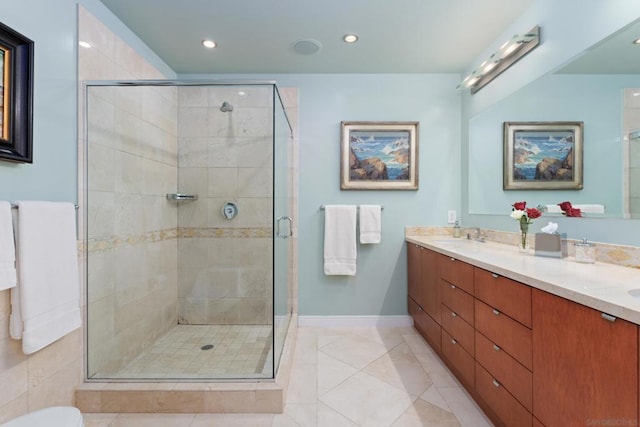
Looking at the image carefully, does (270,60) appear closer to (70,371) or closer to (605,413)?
(70,371)

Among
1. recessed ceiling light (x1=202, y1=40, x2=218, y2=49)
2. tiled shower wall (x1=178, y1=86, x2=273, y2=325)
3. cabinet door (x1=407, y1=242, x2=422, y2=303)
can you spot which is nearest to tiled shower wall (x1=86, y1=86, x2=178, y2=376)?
tiled shower wall (x1=178, y1=86, x2=273, y2=325)

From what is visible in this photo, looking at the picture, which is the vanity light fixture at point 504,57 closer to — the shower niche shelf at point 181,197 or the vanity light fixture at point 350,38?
the vanity light fixture at point 350,38

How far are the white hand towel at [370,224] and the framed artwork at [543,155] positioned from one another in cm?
102

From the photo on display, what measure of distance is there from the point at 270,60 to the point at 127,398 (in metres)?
2.56

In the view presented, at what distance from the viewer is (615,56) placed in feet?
4.29

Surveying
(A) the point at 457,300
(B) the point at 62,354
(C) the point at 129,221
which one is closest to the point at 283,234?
(C) the point at 129,221

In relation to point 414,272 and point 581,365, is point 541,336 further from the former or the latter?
point 414,272

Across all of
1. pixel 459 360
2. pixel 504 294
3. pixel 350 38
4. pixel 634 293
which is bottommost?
pixel 459 360

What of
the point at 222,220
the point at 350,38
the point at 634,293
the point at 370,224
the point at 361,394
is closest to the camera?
the point at 634,293

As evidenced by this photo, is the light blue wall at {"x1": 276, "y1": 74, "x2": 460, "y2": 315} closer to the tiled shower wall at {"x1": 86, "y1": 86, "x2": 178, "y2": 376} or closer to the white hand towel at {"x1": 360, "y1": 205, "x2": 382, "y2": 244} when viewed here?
the white hand towel at {"x1": 360, "y1": 205, "x2": 382, "y2": 244}

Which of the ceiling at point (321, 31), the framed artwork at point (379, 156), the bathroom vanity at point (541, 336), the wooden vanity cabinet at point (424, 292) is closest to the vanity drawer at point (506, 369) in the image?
the bathroom vanity at point (541, 336)

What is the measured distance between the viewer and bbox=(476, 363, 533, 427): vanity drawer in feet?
3.84

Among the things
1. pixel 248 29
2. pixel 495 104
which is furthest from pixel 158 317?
pixel 495 104

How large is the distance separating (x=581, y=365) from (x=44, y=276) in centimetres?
209
